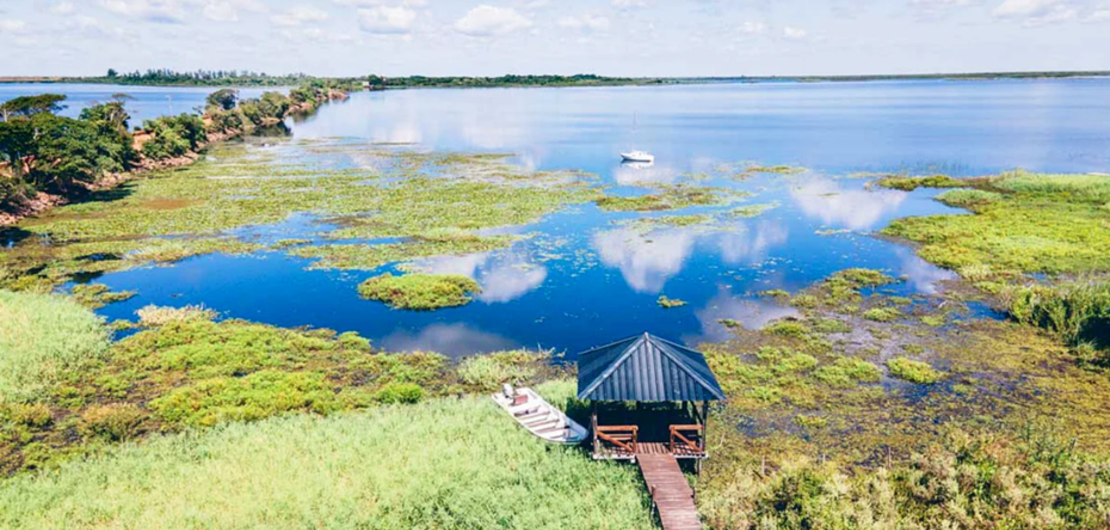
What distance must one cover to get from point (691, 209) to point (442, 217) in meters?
25.3

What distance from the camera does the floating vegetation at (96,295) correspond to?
125 feet

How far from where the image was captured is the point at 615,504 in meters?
20.0

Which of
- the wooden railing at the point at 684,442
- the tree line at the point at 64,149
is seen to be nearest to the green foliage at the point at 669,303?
Result: the wooden railing at the point at 684,442

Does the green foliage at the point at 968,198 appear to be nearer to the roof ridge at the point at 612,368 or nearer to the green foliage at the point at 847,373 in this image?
the green foliage at the point at 847,373

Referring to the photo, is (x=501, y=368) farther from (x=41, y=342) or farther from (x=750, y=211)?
(x=750, y=211)

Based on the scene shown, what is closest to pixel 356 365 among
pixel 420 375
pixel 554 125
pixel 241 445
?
pixel 420 375

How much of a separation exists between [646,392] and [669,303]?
56.5 feet

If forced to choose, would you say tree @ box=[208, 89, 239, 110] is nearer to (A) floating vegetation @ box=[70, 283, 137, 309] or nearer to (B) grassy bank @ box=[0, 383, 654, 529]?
(A) floating vegetation @ box=[70, 283, 137, 309]

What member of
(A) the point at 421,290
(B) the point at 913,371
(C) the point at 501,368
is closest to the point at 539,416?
(C) the point at 501,368

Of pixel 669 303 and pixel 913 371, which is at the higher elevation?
pixel 669 303

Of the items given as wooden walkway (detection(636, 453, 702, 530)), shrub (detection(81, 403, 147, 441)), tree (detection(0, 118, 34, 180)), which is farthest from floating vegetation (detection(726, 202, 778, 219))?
tree (detection(0, 118, 34, 180))

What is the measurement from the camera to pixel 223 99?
17488 centimetres

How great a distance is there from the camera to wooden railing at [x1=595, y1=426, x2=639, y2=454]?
22.2 meters

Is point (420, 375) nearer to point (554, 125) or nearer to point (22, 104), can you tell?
point (22, 104)
